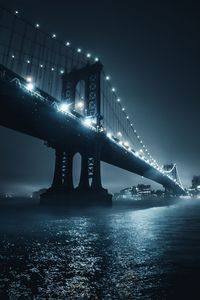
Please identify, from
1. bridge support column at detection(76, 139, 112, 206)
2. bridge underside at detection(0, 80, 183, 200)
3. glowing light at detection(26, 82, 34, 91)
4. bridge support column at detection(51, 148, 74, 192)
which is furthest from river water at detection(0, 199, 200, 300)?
bridge support column at detection(51, 148, 74, 192)

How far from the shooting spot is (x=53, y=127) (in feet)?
118

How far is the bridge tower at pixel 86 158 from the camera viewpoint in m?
37.5

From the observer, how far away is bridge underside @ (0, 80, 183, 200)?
1126 inches

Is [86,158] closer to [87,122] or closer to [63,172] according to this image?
[63,172]

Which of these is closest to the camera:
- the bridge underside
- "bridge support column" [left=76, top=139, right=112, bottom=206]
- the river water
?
the river water

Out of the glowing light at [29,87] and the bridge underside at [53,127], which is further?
the bridge underside at [53,127]

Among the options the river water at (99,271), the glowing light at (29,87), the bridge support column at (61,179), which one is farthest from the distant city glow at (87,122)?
the river water at (99,271)

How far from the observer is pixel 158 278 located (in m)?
4.02

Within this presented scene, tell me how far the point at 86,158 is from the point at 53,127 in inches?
382

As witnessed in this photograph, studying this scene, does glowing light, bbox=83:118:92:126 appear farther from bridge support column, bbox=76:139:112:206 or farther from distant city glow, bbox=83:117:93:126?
bridge support column, bbox=76:139:112:206

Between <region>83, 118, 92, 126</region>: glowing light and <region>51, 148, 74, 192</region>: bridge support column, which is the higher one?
<region>83, 118, 92, 126</region>: glowing light

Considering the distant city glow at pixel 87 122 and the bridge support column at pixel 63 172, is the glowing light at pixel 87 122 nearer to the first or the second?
the distant city glow at pixel 87 122

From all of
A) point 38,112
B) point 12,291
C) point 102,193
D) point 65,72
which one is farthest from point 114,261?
point 65,72

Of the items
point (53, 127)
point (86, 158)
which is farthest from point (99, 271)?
point (86, 158)
